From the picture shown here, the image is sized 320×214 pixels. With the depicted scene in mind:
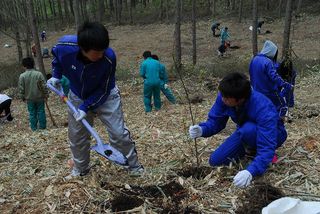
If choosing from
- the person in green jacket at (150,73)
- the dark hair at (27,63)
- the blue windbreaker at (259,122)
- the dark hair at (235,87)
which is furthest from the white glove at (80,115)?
the person in green jacket at (150,73)

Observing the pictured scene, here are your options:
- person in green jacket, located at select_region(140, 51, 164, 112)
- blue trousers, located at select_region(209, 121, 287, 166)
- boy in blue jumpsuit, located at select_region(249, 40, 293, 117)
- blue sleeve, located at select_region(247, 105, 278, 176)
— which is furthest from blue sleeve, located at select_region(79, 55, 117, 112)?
person in green jacket, located at select_region(140, 51, 164, 112)

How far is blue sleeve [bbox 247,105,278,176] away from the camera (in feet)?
10.5

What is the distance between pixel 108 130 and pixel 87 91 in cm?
42

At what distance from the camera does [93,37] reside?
10.4 feet

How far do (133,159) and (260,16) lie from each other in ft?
86.9

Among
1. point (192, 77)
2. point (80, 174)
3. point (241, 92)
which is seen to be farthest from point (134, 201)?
point (192, 77)

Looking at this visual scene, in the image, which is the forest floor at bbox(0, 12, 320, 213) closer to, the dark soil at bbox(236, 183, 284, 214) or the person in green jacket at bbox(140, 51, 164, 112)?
the dark soil at bbox(236, 183, 284, 214)

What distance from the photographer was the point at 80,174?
13.1 ft

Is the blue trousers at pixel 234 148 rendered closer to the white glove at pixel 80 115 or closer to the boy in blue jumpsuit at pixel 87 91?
the boy in blue jumpsuit at pixel 87 91

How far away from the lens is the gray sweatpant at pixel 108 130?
12.5 ft

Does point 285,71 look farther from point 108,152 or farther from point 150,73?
point 150,73

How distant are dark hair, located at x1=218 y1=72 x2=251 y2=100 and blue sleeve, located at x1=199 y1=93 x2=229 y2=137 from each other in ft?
1.32

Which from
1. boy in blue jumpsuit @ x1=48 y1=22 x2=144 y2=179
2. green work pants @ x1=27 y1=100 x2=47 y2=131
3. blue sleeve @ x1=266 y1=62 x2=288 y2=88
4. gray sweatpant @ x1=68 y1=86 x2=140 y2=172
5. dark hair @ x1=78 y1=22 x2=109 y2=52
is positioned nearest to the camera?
dark hair @ x1=78 y1=22 x2=109 y2=52

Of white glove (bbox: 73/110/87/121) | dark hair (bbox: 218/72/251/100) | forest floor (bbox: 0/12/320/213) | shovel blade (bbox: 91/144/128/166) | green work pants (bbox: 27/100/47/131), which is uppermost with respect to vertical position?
dark hair (bbox: 218/72/251/100)
